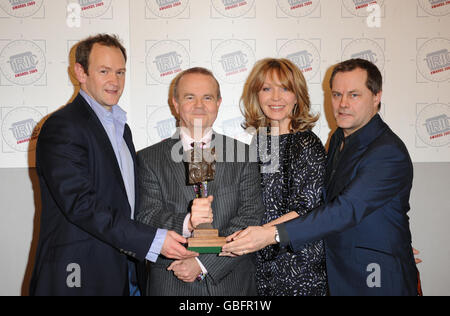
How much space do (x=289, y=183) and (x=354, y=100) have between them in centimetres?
75

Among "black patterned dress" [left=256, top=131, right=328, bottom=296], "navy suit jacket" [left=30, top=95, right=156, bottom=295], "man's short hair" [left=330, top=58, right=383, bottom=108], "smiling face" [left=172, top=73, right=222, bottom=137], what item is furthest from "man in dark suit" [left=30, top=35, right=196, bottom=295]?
"man's short hair" [left=330, top=58, right=383, bottom=108]

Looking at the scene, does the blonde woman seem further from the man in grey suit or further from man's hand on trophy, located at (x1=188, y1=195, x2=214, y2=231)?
man's hand on trophy, located at (x1=188, y1=195, x2=214, y2=231)

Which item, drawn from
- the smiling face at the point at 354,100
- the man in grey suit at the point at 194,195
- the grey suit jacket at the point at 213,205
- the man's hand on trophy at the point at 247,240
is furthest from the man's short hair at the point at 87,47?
the smiling face at the point at 354,100

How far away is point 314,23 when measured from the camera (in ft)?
13.1

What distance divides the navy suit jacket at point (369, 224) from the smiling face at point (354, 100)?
0.55 ft

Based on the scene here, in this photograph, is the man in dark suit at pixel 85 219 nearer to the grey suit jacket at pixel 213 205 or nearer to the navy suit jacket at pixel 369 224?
the grey suit jacket at pixel 213 205

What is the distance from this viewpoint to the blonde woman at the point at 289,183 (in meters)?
2.68

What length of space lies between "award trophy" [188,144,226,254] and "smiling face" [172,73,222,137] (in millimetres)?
194

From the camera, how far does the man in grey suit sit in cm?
245

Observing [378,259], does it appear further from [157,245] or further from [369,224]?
[157,245]

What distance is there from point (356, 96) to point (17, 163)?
3.27 metres

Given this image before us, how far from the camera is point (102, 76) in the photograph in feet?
8.64
